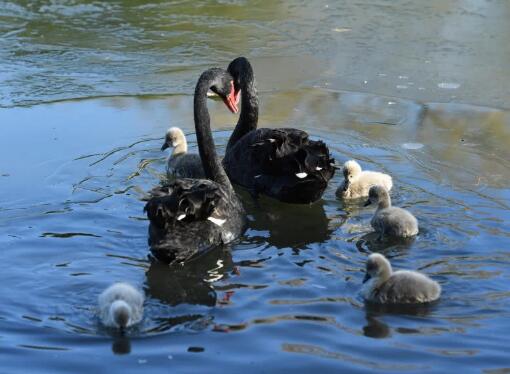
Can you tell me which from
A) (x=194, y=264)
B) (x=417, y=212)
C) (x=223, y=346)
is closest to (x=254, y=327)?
(x=223, y=346)

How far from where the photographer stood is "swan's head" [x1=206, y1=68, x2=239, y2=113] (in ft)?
21.7

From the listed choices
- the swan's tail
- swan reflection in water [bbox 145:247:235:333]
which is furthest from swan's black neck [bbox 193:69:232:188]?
the swan's tail

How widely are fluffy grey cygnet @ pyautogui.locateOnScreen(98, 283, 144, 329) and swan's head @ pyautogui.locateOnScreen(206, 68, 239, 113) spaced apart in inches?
87.9

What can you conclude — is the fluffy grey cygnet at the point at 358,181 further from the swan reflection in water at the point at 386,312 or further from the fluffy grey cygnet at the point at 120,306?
the fluffy grey cygnet at the point at 120,306

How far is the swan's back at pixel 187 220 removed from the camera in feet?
17.7

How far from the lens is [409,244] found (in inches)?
226

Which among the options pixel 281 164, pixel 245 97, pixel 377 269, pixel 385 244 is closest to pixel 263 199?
pixel 281 164

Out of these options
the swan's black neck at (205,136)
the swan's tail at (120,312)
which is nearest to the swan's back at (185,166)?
the swan's black neck at (205,136)

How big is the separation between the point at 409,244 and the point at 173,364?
79.3 inches

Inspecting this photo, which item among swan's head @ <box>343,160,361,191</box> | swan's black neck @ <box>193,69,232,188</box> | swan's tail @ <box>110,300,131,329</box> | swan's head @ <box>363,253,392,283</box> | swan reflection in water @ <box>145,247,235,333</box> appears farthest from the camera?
swan's head @ <box>343,160,361,191</box>

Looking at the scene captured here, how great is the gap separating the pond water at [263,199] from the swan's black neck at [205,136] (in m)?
0.42

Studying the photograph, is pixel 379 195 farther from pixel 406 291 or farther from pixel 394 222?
pixel 406 291

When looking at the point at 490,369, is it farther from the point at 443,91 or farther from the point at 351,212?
the point at 443,91

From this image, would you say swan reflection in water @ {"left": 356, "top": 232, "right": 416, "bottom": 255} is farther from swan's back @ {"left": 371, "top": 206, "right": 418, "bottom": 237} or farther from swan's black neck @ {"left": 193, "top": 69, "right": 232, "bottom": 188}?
swan's black neck @ {"left": 193, "top": 69, "right": 232, "bottom": 188}
